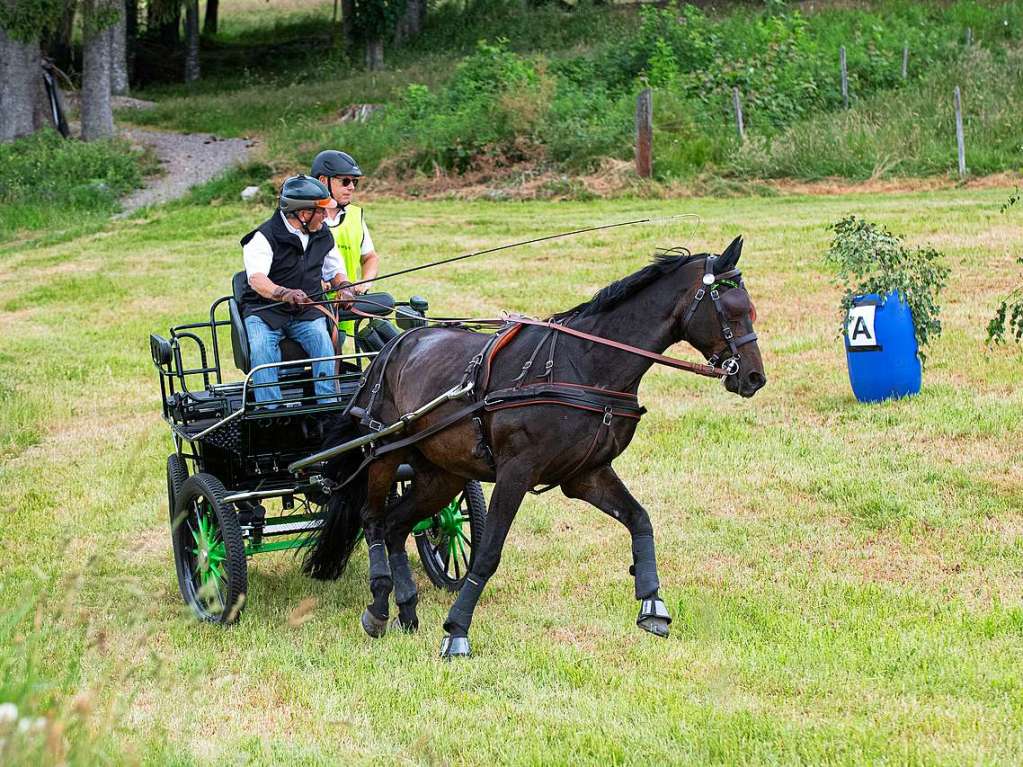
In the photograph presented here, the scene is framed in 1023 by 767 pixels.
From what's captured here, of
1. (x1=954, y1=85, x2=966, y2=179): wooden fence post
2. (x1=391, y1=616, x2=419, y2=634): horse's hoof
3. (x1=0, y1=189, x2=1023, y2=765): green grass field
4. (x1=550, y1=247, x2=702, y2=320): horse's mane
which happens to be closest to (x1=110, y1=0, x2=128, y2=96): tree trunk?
(x1=954, y1=85, x2=966, y2=179): wooden fence post

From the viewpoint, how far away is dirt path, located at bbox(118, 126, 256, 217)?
2642cm

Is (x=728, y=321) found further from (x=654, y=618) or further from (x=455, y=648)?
(x=455, y=648)

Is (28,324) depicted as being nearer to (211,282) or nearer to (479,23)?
(211,282)

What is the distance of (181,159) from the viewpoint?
96.3ft

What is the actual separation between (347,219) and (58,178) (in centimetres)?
2020

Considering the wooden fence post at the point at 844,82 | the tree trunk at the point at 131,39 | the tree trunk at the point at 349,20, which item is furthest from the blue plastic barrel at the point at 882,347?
the tree trunk at the point at 131,39

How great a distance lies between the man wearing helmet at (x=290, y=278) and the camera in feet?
23.0

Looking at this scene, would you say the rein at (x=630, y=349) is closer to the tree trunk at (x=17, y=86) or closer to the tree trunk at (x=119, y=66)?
the tree trunk at (x=17, y=86)

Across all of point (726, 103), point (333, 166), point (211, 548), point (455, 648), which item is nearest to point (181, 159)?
point (726, 103)

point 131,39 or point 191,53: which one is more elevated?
point 131,39

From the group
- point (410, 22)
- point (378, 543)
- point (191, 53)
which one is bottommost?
point (378, 543)

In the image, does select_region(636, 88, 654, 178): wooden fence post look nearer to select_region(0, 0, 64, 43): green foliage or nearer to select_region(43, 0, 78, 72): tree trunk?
select_region(0, 0, 64, 43): green foliage

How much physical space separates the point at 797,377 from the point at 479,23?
109 ft

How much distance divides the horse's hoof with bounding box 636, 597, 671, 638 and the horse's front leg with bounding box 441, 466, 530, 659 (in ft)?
2.36
